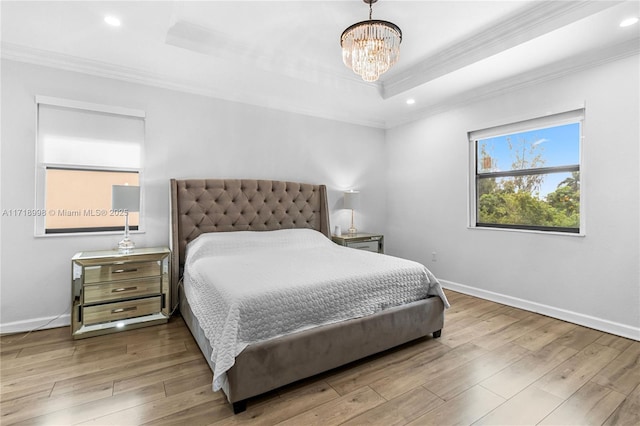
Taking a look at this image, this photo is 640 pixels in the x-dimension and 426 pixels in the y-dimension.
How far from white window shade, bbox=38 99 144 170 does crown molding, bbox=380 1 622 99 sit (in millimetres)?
3040

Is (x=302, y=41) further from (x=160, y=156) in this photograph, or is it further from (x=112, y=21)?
(x=160, y=156)

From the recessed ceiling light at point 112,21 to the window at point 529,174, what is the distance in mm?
3839

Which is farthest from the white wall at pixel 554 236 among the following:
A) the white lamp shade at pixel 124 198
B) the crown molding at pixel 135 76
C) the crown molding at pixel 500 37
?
the white lamp shade at pixel 124 198

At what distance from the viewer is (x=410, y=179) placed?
4.70 m

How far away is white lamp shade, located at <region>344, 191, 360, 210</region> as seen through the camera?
4.45m

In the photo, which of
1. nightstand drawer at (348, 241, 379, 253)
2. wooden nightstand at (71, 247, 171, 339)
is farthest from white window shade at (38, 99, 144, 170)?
nightstand drawer at (348, 241, 379, 253)

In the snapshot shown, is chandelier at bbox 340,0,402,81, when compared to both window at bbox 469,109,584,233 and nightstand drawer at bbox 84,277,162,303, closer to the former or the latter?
window at bbox 469,109,584,233

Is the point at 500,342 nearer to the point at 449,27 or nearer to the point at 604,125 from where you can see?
the point at 604,125

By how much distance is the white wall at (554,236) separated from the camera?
8.80 ft

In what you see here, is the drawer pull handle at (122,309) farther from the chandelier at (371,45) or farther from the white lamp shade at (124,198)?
the chandelier at (371,45)

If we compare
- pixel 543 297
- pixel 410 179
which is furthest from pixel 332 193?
pixel 543 297

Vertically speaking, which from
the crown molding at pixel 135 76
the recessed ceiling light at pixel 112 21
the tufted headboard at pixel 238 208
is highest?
the recessed ceiling light at pixel 112 21

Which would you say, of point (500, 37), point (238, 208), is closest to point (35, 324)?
point (238, 208)

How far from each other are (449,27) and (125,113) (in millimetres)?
3206
